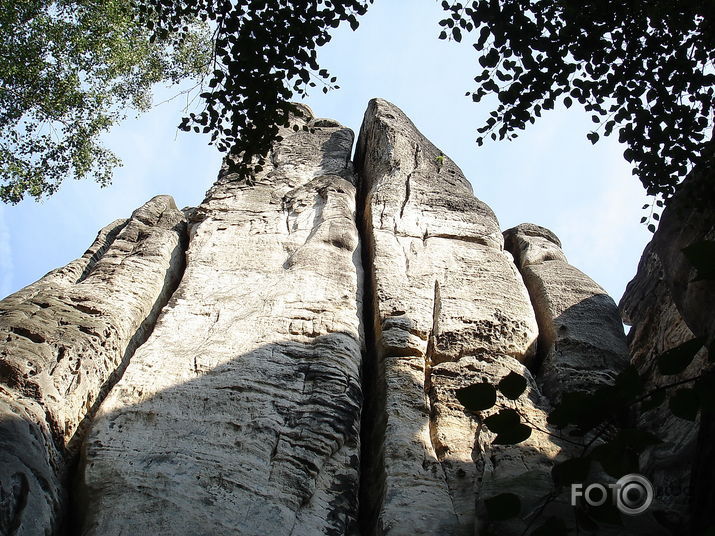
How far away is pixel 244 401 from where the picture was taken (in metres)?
6.19

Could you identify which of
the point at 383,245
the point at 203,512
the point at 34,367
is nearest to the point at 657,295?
the point at 383,245

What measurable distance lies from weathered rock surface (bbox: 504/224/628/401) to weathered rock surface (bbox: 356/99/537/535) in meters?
0.23

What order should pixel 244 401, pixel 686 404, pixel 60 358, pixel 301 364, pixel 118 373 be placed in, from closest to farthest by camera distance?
1. pixel 686 404
2. pixel 244 401
3. pixel 60 358
4. pixel 301 364
5. pixel 118 373

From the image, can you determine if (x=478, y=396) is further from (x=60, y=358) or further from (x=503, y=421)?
(x=60, y=358)

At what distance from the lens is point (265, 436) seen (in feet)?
19.3

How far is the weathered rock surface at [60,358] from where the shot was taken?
5.01 metres

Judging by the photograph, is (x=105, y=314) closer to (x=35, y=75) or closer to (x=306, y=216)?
(x=306, y=216)

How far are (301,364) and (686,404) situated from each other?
166 inches

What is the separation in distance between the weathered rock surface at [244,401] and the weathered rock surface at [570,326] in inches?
72.6

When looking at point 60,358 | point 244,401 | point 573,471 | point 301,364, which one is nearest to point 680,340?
point 301,364

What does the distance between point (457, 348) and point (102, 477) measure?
3248 mm

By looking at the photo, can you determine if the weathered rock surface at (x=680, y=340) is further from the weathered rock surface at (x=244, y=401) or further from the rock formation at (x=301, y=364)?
the weathered rock surface at (x=244, y=401)

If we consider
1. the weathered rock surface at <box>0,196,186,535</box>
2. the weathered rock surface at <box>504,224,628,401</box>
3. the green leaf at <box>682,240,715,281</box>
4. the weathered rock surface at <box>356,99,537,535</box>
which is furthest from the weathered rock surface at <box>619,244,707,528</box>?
the weathered rock surface at <box>0,196,186,535</box>

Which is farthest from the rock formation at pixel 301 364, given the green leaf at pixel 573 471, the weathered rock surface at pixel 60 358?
the green leaf at pixel 573 471
